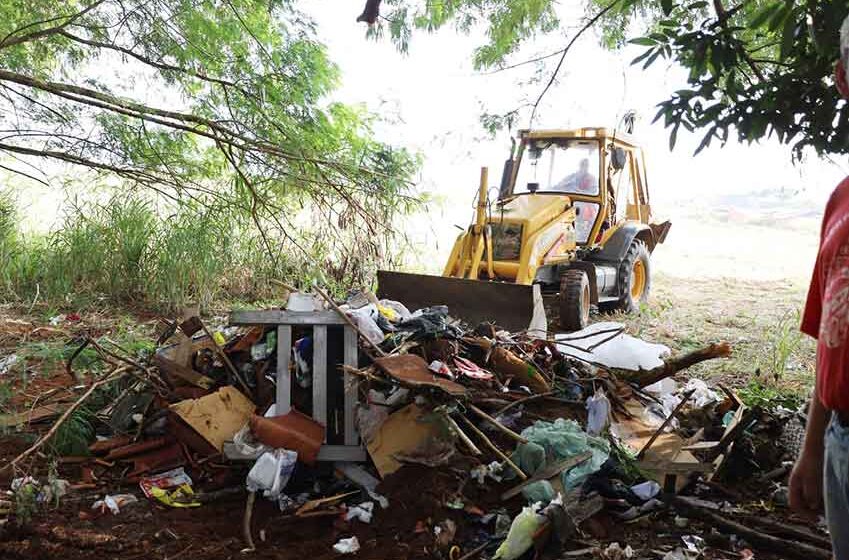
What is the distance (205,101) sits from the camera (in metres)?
6.48

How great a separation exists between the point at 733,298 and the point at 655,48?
31.1ft

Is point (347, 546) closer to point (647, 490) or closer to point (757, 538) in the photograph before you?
point (647, 490)

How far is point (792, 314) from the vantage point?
8.97 meters

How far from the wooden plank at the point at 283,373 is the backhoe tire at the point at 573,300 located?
4.06 m

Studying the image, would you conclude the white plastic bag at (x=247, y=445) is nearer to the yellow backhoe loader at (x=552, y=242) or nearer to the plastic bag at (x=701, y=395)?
the plastic bag at (x=701, y=395)

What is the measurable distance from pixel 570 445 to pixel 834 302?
7.57 ft

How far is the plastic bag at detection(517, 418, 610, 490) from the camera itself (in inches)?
135

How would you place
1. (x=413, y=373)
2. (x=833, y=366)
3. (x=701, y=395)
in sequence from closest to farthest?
(x=833, y=366) → (x=413, y=373) → (x=701, y=395)

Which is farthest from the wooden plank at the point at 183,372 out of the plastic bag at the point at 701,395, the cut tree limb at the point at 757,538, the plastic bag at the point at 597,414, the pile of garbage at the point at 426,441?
the plastic bag at the point at 701,395

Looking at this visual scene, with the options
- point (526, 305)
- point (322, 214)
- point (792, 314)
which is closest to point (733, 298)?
point (792, 314)

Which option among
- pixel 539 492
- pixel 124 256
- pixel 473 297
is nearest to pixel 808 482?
pixel 539 492

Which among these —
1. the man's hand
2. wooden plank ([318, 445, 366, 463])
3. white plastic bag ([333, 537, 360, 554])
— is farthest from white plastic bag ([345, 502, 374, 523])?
the man's hand

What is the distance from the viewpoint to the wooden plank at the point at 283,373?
12.6ft

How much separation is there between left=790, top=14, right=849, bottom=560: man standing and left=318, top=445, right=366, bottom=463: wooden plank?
2.53 metres
